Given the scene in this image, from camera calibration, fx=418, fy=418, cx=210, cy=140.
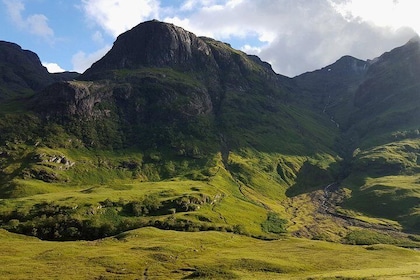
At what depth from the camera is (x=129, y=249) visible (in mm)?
162000

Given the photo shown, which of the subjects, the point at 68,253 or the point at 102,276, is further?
the point at 68,253

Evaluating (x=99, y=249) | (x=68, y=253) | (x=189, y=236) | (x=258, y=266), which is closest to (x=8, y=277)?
(x=68, y=253)

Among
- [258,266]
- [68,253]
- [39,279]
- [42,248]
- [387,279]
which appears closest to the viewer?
[387,279]

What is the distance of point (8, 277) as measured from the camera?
392 feet

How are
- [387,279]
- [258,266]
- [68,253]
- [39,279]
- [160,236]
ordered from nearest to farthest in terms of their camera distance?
[387,279], [39,279], [258,266], [68,253], [160,236]

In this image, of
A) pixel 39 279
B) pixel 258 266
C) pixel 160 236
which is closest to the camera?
pixel 39 279

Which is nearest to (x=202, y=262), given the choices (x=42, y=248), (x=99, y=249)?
(x=99, y=249)

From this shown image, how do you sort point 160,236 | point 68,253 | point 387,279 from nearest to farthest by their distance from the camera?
point 387,279
point 68,253
point 160,236

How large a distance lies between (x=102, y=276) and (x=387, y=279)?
7938cm

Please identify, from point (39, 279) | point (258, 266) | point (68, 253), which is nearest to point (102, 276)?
point (39, 279)

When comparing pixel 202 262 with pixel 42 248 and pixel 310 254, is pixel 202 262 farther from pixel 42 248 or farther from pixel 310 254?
pixel 42 248

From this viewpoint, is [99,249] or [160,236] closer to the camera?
[99,249]

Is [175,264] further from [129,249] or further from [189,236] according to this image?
[189,236]

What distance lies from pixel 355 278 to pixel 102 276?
237ft
